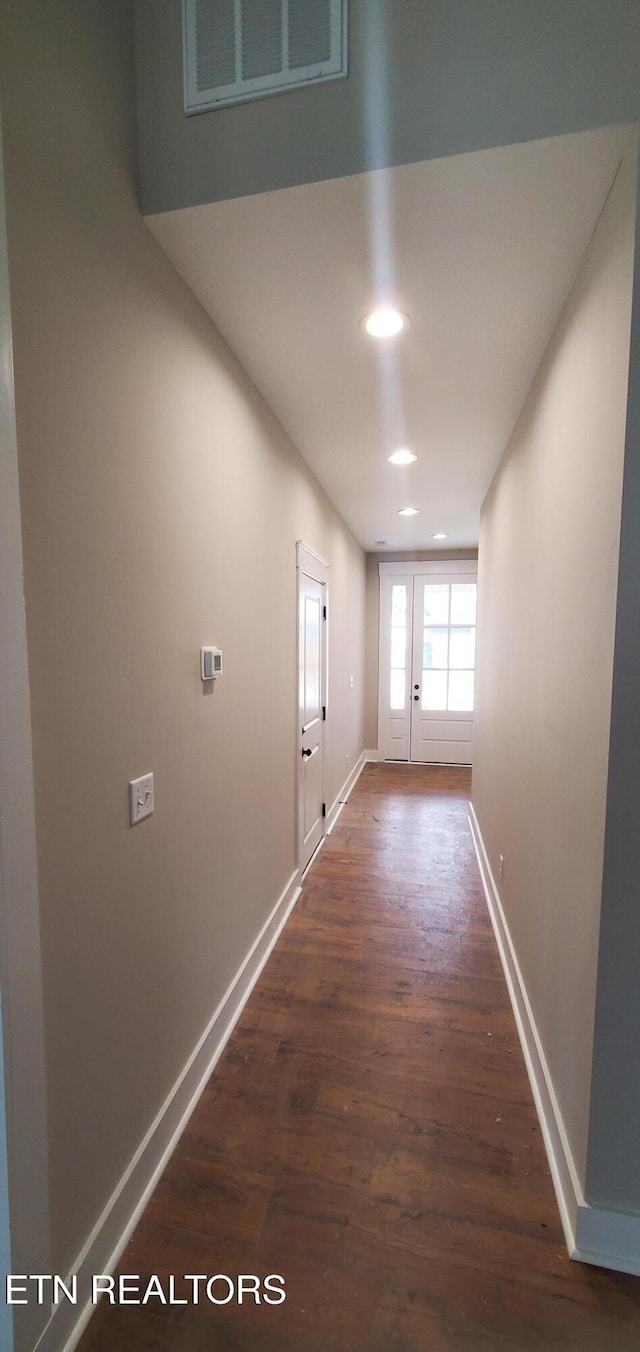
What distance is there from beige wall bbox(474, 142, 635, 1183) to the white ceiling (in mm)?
107

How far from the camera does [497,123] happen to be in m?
1.05

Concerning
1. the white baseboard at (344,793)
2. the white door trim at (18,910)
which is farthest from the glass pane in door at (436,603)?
the white door trim at (18,910)

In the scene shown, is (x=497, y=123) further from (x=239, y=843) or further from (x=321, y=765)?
(x=321, y=765)

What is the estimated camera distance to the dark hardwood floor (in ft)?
3.40

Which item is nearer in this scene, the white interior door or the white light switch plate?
the white light switch plate

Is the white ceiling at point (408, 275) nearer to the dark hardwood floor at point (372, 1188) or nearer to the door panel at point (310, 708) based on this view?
the door panel at point (310, 708)

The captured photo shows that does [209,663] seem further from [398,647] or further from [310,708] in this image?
[398,647]

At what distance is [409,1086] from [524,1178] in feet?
1.22

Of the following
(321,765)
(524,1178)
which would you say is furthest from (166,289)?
(321,765)

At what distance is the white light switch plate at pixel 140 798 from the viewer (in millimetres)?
1207

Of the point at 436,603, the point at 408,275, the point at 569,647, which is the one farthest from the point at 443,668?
the point at 408,275

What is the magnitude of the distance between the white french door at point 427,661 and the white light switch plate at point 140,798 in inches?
186

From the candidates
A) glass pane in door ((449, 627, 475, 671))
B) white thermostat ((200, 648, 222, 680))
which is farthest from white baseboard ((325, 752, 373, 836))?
white thermostat ((200, 648, 222, 680))

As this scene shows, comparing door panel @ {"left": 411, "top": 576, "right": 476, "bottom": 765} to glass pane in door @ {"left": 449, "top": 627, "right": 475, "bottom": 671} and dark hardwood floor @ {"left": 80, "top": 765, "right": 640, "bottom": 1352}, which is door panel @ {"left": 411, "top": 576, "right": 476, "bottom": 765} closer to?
glass pane in door @ {"left": 449, "top": 627, "right": 475, "bottom": 671}
